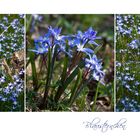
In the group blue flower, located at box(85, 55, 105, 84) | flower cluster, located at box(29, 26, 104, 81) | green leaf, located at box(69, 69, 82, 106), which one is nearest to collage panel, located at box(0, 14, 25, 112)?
flower cluster, located at box(29, 26, 104, 81)

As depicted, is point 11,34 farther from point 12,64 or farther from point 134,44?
point 134,44

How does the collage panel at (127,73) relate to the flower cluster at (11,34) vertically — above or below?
below

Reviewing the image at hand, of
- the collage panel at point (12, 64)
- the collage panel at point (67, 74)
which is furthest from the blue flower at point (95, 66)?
the collage panel at point (12, 64)

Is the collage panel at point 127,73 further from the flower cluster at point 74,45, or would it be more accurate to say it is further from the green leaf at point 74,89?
the green leaf at point 74,89

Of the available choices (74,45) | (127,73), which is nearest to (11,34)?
(74,45)
